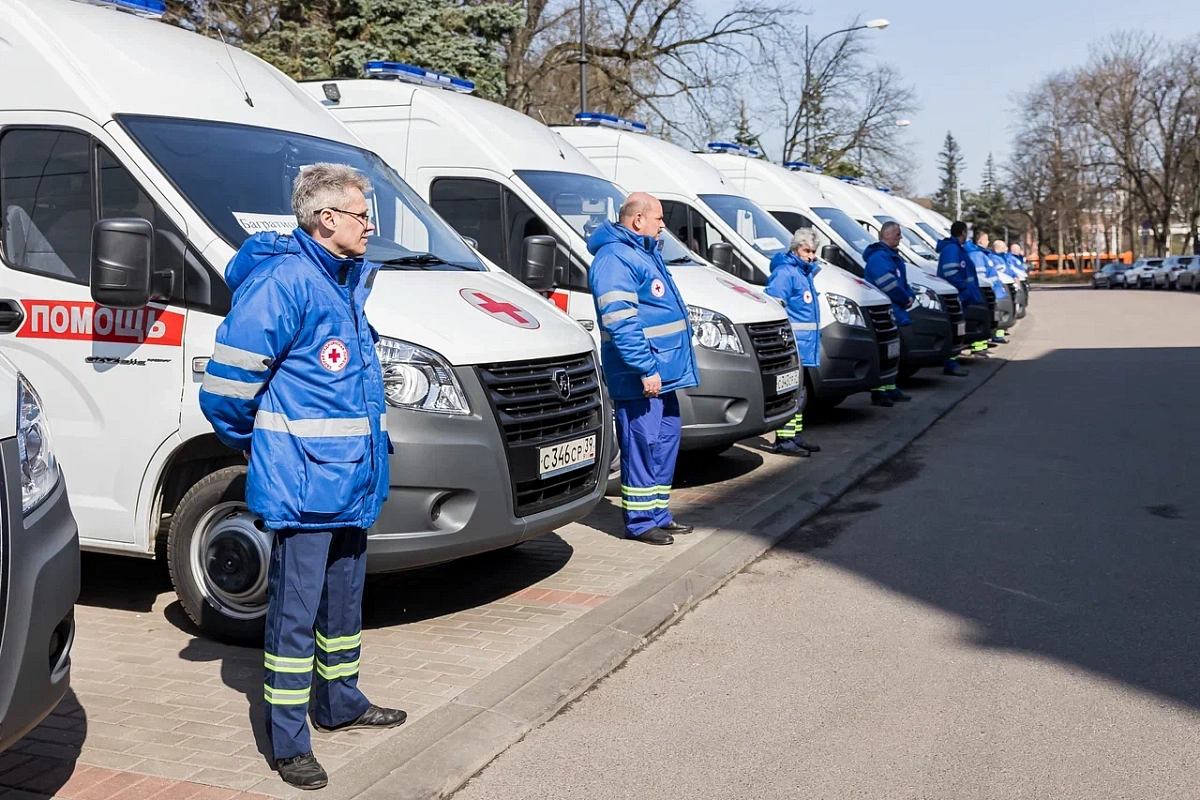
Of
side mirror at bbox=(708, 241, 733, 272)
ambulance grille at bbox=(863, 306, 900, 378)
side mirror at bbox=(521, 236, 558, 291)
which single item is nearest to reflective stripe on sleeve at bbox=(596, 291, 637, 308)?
side mirror at bbox=(521, 236, 558, 291)

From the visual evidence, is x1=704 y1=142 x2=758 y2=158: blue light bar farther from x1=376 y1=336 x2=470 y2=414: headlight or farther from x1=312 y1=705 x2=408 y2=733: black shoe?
x1=312 y1=705 x2=408 y2=733: black shoe

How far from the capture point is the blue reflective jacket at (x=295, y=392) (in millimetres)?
3955

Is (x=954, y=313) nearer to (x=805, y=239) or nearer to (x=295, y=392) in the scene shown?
(x=805, y=239)

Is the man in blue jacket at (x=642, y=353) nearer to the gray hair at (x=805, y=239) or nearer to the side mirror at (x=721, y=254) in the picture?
the gray hair at (x=805, y=239)

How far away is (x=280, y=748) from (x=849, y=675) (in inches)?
88.3

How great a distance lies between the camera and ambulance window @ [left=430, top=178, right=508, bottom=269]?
8.68 meters

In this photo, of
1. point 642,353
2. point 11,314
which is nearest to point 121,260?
point 11,314

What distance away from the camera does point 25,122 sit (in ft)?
19.2

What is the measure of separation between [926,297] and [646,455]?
8795mm

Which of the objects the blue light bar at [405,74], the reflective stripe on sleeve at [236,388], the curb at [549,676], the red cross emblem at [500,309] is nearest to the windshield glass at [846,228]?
the blue light bar at [405,74]

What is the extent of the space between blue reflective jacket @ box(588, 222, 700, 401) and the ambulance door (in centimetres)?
235

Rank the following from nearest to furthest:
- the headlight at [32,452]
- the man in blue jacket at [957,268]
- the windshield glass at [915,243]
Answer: the headlight at [32,452], the man in blue jacket at [957,268], the windshield glass at [915,243]

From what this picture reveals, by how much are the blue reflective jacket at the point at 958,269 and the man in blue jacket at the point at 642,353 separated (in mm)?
10878

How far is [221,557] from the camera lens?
550cm
